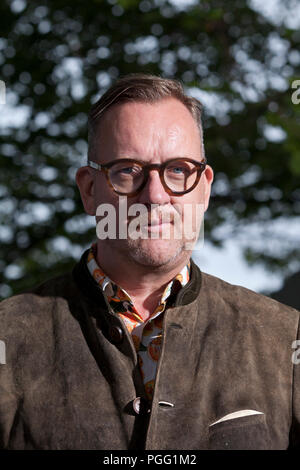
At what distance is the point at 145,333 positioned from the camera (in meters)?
2.29

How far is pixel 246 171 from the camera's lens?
21.0 ft

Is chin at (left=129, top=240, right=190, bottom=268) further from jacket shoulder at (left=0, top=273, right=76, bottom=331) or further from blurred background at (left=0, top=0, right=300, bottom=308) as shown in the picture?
blurred background at (left=0, top=0, right=300, bottom=308)

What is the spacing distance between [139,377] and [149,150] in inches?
29.1

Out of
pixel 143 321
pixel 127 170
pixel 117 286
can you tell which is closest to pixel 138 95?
pixel 127 170

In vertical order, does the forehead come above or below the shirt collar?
above

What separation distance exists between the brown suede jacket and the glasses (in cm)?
34

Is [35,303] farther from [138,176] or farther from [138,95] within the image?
[138,95]

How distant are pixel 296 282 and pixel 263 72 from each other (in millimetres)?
3635

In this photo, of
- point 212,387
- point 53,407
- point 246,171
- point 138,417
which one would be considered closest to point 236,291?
point 212,387

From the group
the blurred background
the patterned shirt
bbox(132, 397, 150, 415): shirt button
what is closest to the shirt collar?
the patterned shirt

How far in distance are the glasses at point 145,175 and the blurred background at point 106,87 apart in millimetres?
3520

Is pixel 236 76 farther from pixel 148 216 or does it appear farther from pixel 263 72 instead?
pixel 148 216

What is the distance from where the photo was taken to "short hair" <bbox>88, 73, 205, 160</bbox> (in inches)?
90.8

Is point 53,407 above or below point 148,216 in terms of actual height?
below
